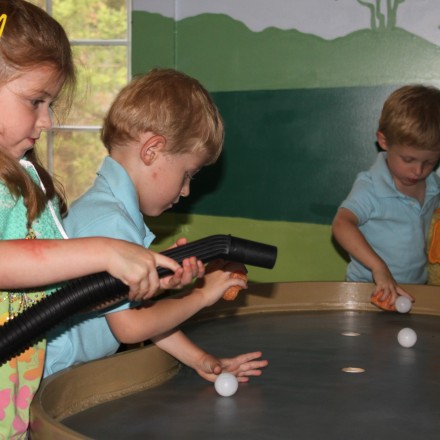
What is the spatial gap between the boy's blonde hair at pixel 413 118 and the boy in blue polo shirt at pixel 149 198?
848mm

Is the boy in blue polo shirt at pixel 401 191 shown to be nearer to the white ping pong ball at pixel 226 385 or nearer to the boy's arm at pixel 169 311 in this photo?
the boy's arm at pixel 169 311

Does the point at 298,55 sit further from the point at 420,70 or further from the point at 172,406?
the point at 172,406

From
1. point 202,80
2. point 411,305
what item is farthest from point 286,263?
point 411,305

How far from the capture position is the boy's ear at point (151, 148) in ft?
4.73

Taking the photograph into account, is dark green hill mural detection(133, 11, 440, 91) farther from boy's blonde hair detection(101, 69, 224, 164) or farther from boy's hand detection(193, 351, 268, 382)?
boy's hand detection(193, 351, 268, 382)

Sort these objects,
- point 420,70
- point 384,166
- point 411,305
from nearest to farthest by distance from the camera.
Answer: point 411,305 → point 384,166 → point 420,70

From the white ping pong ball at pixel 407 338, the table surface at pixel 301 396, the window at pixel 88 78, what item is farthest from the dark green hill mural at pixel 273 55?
the white ping pong ball at pixel 407 338

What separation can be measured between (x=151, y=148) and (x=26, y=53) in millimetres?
417

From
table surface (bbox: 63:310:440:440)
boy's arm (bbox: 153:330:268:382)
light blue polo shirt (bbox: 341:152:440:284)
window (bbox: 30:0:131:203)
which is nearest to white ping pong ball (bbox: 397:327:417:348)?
table surface (bbox: 63:310:440:440)

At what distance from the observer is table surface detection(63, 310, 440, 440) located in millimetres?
1029

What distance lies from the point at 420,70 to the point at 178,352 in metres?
1.48

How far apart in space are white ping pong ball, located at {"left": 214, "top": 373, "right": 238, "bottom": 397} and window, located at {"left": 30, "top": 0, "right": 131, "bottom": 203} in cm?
178

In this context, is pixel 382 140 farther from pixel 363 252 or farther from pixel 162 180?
pixel 162 180

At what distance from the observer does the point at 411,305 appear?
181 centimetres
